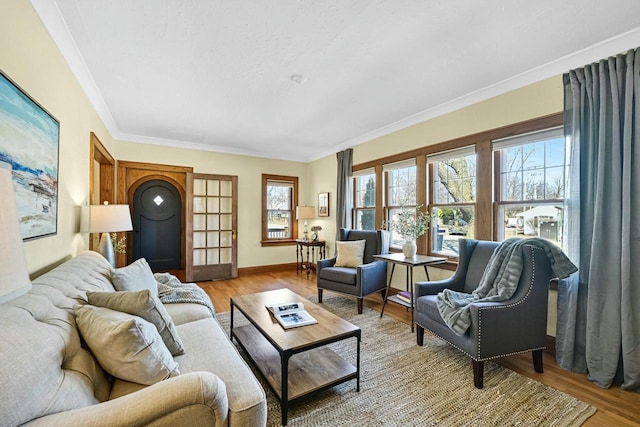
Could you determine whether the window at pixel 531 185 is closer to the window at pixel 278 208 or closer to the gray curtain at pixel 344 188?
the gray curtain at pixel 344 188

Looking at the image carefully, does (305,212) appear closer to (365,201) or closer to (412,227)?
(365,201)

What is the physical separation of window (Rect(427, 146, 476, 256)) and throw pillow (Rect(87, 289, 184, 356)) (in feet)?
10.2

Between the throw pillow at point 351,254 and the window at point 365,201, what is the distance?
754mm

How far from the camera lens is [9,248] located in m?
0.57

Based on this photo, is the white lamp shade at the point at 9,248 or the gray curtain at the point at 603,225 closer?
the white lamp shade at the point at 9,248

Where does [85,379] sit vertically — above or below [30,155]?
below

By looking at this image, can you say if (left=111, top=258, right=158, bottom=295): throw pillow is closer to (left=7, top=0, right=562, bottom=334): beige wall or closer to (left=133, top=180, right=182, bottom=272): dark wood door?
(left=7, top=0, right=562, bottom=334): beige wall

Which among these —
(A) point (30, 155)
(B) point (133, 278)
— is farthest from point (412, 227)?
(A) point (30, 155)

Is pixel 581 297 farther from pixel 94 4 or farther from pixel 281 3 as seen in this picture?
pixel 94 4

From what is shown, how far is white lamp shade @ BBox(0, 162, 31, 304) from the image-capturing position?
54 centimetres

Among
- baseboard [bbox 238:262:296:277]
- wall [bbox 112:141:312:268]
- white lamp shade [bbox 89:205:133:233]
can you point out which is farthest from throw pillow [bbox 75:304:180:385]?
baseboard [bbox 238:262:296:277]

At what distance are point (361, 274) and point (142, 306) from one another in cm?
243

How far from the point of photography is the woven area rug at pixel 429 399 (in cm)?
166

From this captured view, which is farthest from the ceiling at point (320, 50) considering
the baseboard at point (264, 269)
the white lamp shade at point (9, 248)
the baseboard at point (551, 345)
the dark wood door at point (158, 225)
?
the baseboard at point (264, 269)
